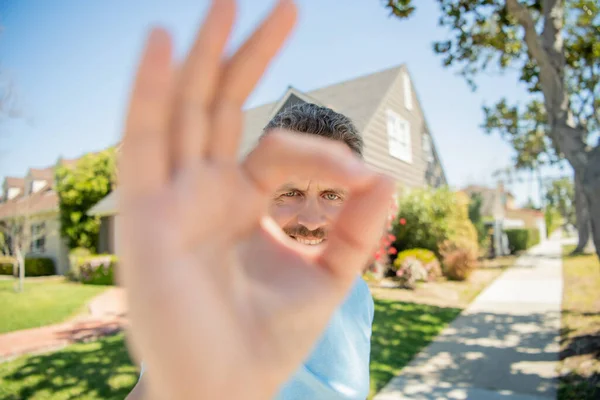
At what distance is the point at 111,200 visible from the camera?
66.3ft

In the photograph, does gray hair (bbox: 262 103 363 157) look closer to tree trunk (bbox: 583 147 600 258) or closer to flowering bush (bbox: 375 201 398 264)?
tree trunk (bbox: 583 147 600 258)

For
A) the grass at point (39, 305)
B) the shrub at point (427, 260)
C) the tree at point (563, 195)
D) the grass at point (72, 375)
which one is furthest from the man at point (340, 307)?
the tree at point (563, 195)

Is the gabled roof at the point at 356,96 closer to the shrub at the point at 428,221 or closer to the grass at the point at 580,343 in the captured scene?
the shrub at the point at 428,221

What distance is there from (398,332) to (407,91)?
13.0 meters

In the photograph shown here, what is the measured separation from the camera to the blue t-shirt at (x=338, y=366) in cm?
113

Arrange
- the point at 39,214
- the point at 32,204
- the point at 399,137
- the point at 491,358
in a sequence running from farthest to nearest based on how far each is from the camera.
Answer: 1. the point at 39,214
2. the point at 32,204
3. the point at 399,137
4. the point at 491,358

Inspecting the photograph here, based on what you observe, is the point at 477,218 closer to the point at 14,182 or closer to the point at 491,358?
the point at 491,358

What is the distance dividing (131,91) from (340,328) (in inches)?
41.0

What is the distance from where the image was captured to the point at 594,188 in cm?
469

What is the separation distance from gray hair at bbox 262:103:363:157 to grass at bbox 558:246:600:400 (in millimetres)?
5216

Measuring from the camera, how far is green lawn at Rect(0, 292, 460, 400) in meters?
4.98

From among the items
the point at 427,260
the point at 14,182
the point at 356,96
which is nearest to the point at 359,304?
the point at 427,260

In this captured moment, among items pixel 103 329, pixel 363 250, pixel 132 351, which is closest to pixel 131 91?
pixel 132 351

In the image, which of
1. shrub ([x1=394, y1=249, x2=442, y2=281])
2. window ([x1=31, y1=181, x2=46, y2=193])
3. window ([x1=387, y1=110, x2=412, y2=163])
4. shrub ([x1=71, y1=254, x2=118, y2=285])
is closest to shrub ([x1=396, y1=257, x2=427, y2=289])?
shrub ([x1=394, y1=249, x2=442, y2=281])
